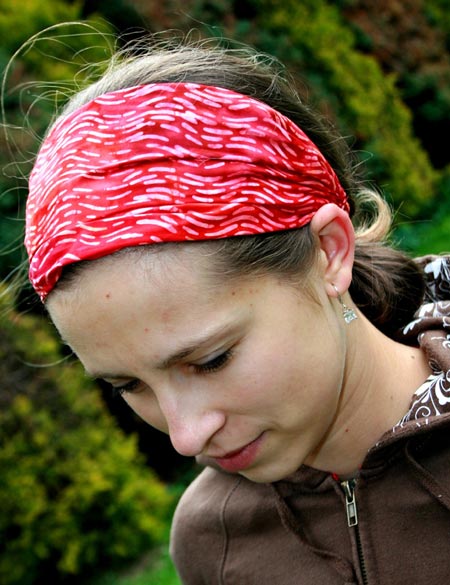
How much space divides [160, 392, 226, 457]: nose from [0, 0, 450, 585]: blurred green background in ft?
3.11

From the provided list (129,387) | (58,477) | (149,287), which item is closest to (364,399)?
(129,387)

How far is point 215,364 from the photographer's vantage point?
1929 mm

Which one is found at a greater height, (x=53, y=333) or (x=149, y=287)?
(x=149, y=287)

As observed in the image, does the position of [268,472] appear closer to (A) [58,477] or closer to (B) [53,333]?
(A) [58,477]

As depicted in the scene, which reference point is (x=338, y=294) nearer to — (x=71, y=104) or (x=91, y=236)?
(x=91, y=236)

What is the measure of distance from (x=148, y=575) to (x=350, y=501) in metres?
3.31

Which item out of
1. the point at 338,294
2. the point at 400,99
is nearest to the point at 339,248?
the point at 338,294

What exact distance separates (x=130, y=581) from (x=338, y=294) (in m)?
3.57

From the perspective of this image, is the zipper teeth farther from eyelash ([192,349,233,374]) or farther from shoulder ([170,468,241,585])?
eyelash ([192,349,233,374])

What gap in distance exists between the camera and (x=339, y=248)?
7.01 feet

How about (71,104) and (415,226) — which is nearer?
(71,104)

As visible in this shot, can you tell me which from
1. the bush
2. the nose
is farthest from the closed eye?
the bush

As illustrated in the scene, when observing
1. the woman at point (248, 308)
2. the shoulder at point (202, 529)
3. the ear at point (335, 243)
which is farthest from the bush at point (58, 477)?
the ear at point (335, 243)

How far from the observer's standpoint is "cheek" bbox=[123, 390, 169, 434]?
209 cm
